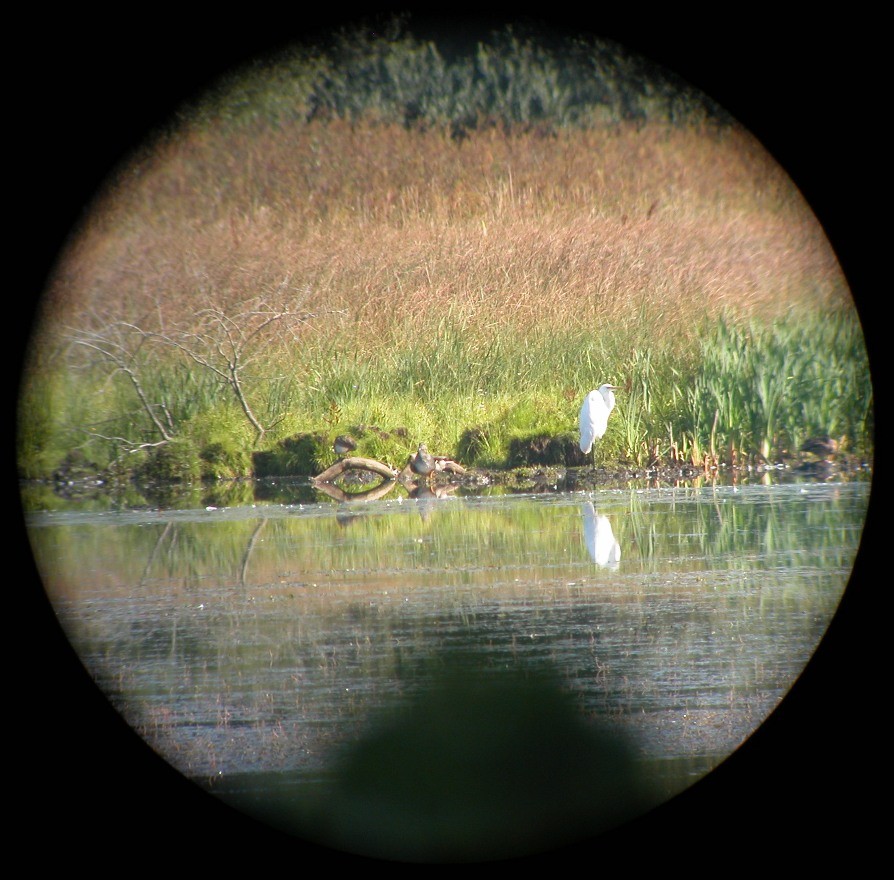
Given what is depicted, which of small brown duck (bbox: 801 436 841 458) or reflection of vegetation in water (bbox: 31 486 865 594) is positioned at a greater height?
small brown duck (bbox: 801 436 841 458)

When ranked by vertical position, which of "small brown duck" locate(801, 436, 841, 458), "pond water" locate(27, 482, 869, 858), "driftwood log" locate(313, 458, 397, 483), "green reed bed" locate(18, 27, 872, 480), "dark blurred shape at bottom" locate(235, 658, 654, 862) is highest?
"green reed bed" locate(18, 27, 872, 480)

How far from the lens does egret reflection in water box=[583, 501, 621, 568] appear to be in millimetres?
7508

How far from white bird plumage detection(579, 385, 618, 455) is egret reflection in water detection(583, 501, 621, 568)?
77 centimetres

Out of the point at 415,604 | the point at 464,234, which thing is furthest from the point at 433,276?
the point at 415,604

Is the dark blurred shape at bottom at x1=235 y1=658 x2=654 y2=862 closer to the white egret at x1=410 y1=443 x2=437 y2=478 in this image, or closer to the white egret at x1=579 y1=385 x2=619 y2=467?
the white egret at x1=410 y1=443 x2=437 y2=478

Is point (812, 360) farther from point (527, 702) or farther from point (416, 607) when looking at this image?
point (527, 702)

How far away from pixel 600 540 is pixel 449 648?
2.20 metres

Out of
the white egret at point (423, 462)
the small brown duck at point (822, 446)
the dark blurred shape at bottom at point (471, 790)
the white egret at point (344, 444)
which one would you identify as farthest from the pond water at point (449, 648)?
the small brown duck at point (822, 446)

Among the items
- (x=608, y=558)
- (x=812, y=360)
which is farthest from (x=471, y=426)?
(x=812, y=360)

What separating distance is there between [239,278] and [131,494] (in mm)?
1755

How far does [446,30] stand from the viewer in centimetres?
793

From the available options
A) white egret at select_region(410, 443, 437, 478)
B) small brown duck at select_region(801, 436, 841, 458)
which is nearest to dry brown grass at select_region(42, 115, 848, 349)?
white egret at select_region(410, 443, 437, 478)

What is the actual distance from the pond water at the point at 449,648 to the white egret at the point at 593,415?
35.3 inches

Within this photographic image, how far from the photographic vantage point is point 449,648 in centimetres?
599
